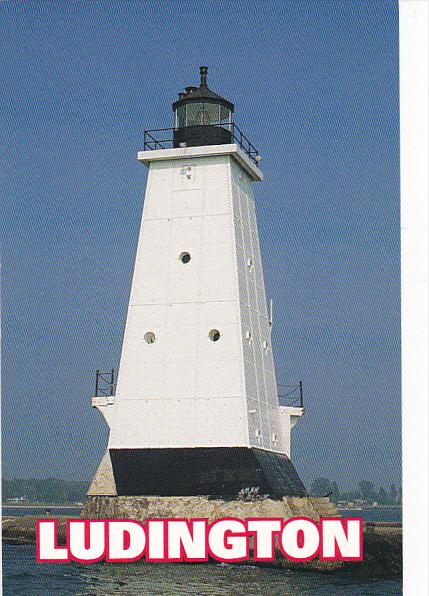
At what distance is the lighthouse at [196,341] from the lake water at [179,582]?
2.02m

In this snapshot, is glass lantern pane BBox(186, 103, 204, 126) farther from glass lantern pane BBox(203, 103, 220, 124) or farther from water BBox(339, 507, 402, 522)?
water BBox(339, 507, 402, 522)

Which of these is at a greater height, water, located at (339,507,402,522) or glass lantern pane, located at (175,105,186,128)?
glass lantern pane, located at (175,105,186,128)

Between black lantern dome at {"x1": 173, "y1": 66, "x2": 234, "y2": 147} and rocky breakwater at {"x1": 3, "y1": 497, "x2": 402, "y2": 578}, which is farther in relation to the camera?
black lantern dome at {"x1": 173, "y1": 66, "x2": 234, "y2": 147}

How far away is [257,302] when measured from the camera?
18391mm

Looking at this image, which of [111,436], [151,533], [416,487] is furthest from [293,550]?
[111,436]

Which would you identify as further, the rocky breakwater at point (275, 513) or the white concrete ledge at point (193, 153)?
the white concrete ledge at point (193, 153)

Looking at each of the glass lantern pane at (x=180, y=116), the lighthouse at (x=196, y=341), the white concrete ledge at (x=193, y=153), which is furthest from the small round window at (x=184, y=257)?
the glass lantern pane at (x=180, y=116)

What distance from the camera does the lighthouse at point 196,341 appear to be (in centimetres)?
1689

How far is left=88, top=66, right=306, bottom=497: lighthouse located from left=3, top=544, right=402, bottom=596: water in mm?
2043

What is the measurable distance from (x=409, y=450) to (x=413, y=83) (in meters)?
2.77

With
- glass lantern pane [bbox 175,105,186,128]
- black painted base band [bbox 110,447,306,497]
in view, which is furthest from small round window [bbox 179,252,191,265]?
black painted base band [bbox 110,447,306,497]

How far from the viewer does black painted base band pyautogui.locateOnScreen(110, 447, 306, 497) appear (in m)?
16.6

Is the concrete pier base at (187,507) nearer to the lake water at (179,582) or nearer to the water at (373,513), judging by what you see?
the water at (373,513)

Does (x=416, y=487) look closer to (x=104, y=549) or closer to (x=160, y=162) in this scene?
(x=104, y=549)
